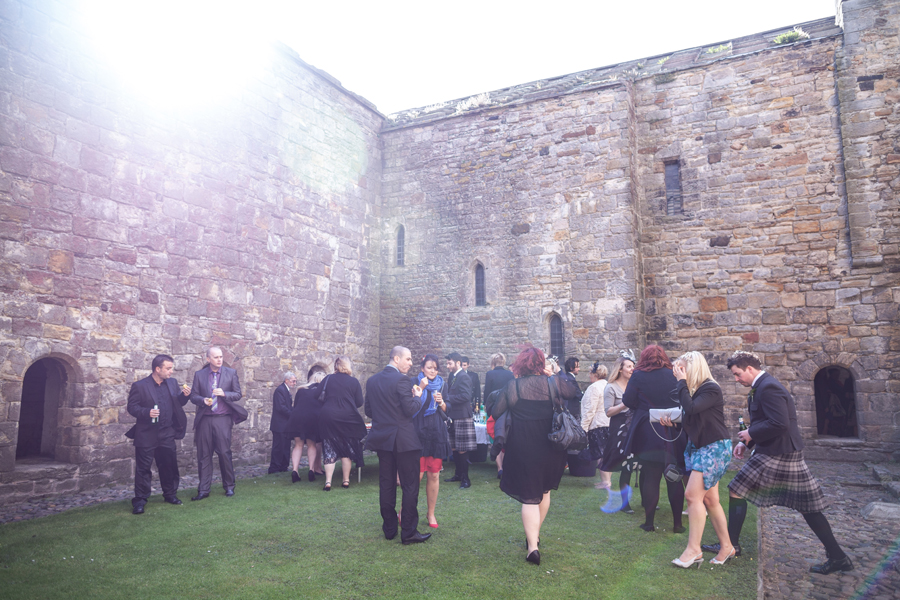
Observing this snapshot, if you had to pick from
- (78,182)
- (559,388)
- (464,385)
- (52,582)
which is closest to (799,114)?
(464,385)

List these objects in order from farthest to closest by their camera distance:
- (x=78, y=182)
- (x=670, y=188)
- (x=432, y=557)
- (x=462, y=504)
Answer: (x=670, y=188) < (x=78, y=182) < (x=462, y=504) < (x=432, y=557)

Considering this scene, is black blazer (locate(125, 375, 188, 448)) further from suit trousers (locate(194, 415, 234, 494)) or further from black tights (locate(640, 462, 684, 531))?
black tights (locate(640, 462, 684, 531))

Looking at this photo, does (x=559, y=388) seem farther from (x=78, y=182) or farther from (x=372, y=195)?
(x=372, y=195)

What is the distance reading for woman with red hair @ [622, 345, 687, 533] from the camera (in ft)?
17.4

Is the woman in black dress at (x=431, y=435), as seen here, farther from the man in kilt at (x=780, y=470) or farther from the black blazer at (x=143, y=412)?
the black blazer at (x=143, y=412)

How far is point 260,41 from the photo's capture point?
10344mm

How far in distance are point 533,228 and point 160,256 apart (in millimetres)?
6767

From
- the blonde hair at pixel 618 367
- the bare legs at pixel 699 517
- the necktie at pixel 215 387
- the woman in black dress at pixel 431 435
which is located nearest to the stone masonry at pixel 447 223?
the necktie at pixel 215 387

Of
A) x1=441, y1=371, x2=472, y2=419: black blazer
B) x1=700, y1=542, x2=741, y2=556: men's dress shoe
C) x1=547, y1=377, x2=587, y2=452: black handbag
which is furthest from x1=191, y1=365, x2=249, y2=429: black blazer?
x1=700, y1=542, x2=741, y2=556: men's dress shoe

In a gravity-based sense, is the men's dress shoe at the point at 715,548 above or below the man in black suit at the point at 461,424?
below

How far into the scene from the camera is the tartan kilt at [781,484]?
162 inches

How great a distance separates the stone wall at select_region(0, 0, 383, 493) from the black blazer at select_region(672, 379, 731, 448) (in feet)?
22.9

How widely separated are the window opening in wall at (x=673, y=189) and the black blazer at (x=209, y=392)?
8252mm

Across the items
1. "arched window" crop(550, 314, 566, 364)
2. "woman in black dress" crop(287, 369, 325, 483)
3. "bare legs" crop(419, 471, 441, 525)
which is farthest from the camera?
"arched window" crop(550, 314, 566, 364)
